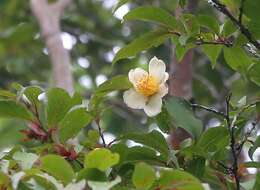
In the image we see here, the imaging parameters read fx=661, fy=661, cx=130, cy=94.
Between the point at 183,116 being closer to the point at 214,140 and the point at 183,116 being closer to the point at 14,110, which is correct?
the point at 214,140

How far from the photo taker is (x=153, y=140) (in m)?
1.04

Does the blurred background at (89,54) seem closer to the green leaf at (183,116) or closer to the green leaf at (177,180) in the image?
the green leaf at (183,116)

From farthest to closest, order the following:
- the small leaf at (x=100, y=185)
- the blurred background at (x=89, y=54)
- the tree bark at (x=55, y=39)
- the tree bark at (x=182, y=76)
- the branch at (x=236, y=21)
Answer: the blurred background at (x=89, y=54)
the tree bark at (x=55, y=39)
the tree bark at (x=182, y=76)
the branch at (x=236, y=21)
the small leaf at (x=100, y=185)

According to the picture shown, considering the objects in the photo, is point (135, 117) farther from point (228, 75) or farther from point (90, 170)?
point (90, 170)

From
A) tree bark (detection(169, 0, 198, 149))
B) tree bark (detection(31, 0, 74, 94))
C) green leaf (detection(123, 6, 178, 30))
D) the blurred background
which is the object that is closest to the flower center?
green leaf (detection(123, 6, 178, 30))

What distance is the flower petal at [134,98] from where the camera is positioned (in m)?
1.11

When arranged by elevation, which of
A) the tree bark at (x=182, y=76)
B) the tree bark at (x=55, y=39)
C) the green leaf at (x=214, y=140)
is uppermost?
the green leaf at (x=214, y=140)

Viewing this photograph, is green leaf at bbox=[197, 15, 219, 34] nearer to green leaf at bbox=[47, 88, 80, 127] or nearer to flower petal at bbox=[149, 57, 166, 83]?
flower petal at bbox=[149, 57, 166, 83]

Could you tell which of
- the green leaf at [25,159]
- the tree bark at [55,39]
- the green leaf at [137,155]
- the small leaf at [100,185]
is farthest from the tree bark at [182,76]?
the small leaf at [100,185]

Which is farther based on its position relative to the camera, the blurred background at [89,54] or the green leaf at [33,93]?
the blurred background at [89,54]

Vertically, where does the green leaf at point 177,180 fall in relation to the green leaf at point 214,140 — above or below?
above

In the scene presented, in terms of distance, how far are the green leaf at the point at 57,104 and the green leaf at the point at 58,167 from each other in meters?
0.21

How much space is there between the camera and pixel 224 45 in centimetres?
111

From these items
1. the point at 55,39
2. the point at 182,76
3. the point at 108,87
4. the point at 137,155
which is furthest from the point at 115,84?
the point at 55,39
